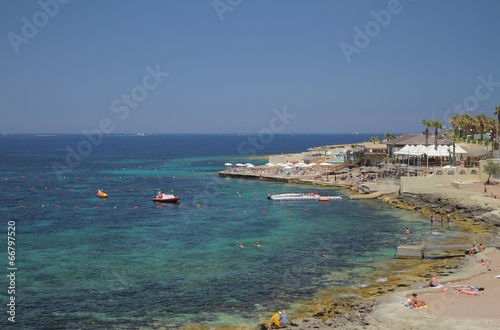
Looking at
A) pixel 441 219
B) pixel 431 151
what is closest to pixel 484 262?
pixel 441 219

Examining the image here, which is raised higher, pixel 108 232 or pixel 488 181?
pixel 488 181

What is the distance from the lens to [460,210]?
175 ft

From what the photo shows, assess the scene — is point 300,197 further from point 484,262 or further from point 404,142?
point 484,262

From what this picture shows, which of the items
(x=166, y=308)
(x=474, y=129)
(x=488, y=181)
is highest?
(x=474, y=129)

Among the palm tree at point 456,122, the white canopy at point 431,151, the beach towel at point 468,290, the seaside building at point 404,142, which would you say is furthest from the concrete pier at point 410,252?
the palm tree at point 456,122

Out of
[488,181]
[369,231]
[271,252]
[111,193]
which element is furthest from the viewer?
[111,193]

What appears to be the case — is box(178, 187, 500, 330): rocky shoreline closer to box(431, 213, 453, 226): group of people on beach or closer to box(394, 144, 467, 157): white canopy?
box(431, 213, 453, 226): group of people on beach

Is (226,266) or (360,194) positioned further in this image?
(360,194)

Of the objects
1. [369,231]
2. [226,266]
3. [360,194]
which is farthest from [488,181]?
[226,266]

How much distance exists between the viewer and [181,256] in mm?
39938

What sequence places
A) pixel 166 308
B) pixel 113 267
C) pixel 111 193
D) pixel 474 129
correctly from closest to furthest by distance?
pixel 166 308 → pixel 113 267 → pixel 111 193 → pixel 474 129

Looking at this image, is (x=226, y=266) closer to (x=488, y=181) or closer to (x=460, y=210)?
(x=460, y=210)

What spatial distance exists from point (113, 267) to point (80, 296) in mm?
6386

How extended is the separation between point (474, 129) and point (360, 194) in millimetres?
62612
